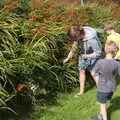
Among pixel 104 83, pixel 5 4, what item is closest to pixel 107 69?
pixel 104 83

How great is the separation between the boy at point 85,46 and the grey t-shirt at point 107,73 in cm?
140

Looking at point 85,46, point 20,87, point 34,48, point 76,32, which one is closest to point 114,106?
point 85,46

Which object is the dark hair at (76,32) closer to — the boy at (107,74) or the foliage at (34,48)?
the foliage at (34,48)

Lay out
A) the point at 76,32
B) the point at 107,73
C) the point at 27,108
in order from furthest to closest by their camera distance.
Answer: the point at 76,32, the point at 27,108, the point at 107,73

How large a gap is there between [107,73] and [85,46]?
158cm

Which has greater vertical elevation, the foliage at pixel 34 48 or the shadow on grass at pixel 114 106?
the foliage at pixel 34 48

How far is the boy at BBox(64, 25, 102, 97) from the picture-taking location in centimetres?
898

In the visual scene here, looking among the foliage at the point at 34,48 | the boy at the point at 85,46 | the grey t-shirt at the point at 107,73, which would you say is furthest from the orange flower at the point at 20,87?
the grey t-shirt at the point at 107,73

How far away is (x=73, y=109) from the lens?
8531 millimetres

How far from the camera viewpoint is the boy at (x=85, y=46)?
898 centimetres

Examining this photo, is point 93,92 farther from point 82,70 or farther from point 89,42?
point 89,42

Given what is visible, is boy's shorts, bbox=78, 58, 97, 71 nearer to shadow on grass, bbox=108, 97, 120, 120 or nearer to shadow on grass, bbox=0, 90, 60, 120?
shadow on grass, bbox=108, 97, 120, 120

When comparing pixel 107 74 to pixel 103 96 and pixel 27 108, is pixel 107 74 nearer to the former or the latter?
pixel 103 96

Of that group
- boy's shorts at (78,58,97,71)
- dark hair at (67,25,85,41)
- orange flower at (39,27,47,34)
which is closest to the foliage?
orange flower at (39,27,47,34)
